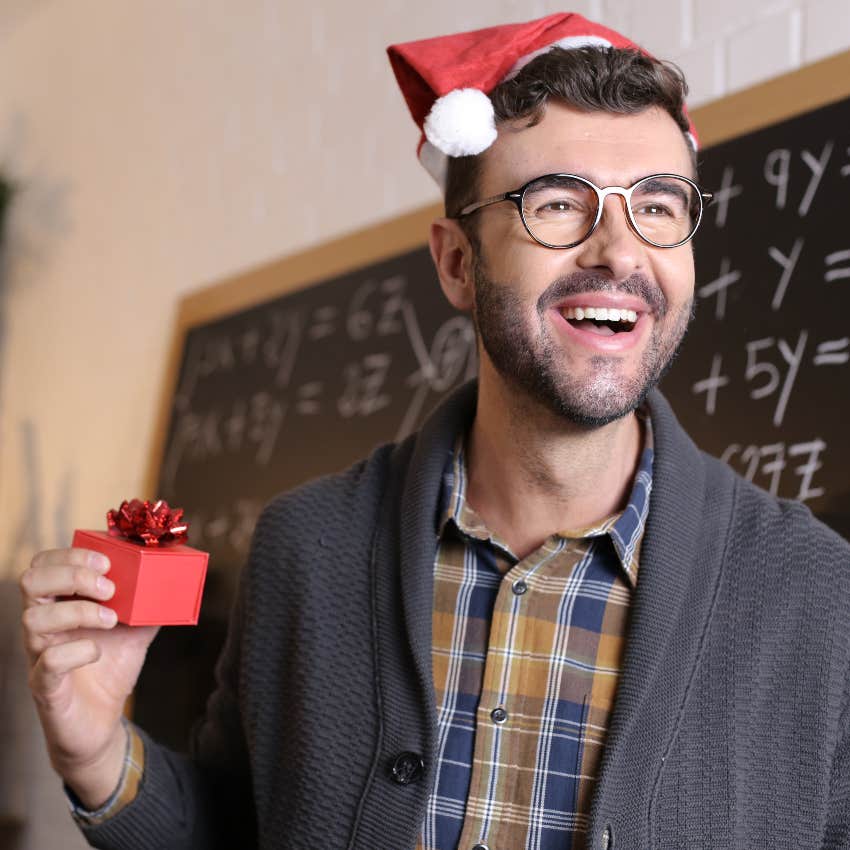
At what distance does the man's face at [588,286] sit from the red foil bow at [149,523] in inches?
16.4

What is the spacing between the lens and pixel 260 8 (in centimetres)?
299

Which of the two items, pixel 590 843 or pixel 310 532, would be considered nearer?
pixel 590 843

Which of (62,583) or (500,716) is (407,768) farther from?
(62,583)

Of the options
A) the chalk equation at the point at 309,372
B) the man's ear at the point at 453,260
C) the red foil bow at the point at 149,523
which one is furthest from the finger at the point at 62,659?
the chalk equation at the point at 309,372

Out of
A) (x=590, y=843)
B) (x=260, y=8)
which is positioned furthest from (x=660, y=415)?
(x=260, y=8)

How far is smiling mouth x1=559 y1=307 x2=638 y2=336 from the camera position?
46.6 inches

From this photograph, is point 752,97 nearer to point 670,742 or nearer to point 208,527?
point 670,742

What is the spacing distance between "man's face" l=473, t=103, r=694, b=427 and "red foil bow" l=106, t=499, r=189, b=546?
0.42 metres

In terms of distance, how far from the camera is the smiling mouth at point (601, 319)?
1185mm

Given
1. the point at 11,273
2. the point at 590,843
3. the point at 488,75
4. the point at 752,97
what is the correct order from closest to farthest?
the point at 590,843 < the point at 488,75 < the point at 752,97 < the point at 11,273

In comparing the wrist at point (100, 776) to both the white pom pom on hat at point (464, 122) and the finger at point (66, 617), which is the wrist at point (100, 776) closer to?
the finger at point (66, 617)

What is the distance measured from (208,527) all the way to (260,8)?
4.77ft

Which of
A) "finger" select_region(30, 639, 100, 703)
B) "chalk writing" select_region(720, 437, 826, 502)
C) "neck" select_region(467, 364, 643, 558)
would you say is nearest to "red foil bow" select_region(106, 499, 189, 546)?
"finger" select_region(30, 639, 100, 703)

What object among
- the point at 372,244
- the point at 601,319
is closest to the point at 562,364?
the point at 601,319
